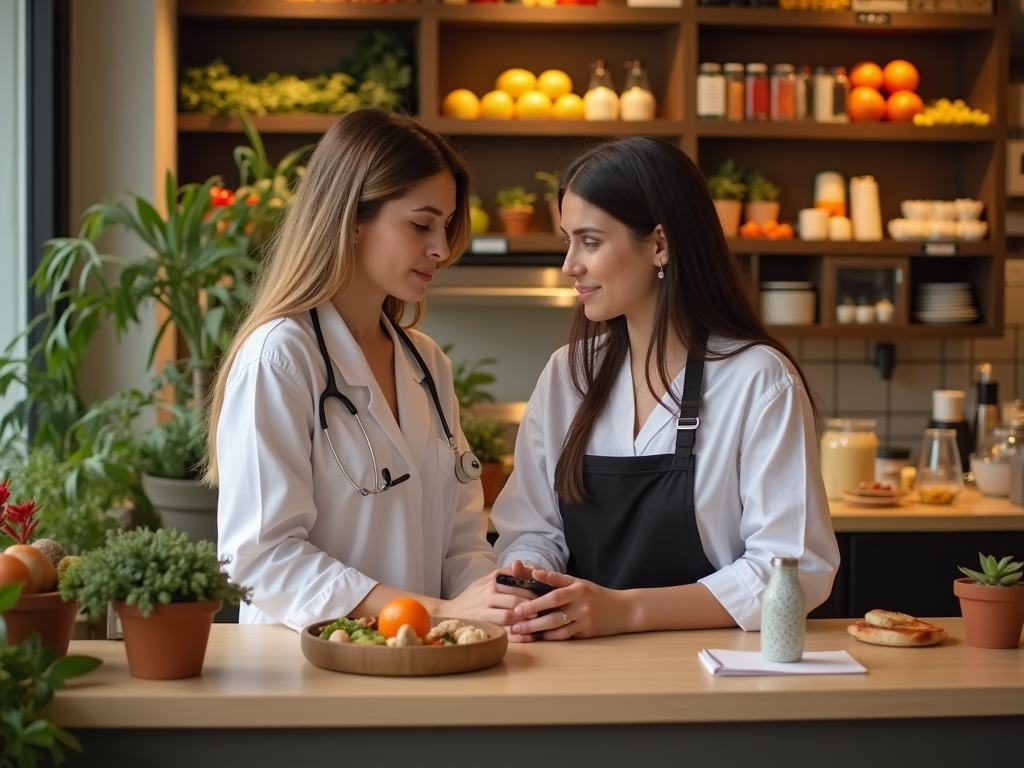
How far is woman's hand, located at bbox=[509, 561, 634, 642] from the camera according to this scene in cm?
174

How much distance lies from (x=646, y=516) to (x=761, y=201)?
2917 mm

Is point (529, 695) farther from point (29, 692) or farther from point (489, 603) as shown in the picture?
point (29, 692)

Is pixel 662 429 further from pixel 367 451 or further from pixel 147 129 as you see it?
pixel 147 129

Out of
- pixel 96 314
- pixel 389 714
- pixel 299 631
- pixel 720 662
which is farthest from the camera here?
pixel 96 314

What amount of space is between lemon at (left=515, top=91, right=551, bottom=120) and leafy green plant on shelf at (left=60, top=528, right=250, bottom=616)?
10.7 ft

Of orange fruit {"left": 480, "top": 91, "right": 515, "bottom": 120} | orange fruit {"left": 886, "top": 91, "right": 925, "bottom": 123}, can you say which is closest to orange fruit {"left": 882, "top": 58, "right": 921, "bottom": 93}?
orange fruit {"left": 886, "top": 91, "right": 925, "bottom": 123}

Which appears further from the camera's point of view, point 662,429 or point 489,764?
point 662,429

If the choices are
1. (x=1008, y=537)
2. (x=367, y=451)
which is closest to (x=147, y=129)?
(x=367, y=451)

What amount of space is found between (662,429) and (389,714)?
2.70ft

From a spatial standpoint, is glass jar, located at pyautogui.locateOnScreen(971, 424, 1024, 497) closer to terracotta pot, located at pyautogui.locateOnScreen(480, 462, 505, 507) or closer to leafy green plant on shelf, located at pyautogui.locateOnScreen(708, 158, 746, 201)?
leafy green plant on shelf, located at pyautogui.locateOnScreen(708, 158, 746, 201)

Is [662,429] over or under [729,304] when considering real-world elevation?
under

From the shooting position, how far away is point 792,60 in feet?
15.9

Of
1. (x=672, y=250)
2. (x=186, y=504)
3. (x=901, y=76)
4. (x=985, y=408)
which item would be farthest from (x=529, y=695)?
(x=901, y=76)

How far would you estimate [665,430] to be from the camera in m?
2.07
